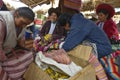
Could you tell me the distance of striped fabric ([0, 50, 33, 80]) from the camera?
2701 mm

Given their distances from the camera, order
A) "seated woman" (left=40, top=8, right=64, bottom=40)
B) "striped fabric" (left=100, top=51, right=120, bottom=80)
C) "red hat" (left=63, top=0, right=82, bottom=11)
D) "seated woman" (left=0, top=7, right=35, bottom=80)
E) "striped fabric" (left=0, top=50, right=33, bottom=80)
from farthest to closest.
→ "seated woman" (left=40, top=8, right=64, bottom=40), "red hat" (left=63, top=0, right=82, bottom=11), "striped fabric" (left=100, top=51, right=120, bottom=80), "striped fabric" (left=0, top=50, right=33, bottom=80), "seated woman" (left=0, top=7, right=35, bottom=80)

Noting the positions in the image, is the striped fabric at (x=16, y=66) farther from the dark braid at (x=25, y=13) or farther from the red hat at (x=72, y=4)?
the red hat at (x=72, y=4)

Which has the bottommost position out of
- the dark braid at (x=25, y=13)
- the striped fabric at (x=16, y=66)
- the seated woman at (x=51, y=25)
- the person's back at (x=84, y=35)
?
the seated woman at (x=51, y=25)

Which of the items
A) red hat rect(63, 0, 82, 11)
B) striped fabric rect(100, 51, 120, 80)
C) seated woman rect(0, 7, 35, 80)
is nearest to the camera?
seated woman rect(0, 7, 35, 80)

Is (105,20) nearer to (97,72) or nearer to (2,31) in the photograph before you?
(97,72)

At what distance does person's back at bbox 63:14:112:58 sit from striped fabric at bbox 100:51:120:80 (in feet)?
0.22

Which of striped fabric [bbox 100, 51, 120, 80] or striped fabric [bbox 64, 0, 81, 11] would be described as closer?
striped fabric [bbox 100, 51, 120, 80]

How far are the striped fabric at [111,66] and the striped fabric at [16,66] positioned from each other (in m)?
0.94

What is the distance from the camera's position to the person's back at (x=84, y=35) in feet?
10.1

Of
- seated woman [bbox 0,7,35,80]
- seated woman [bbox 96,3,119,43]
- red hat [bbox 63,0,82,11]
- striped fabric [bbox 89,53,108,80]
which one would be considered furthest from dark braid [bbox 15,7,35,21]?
seated woman [bbox 96,3,119,43]

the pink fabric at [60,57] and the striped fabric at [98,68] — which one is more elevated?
the pink fabric at [60,57]

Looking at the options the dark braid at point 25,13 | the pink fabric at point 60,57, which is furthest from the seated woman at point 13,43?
the pink fabric at point 60,57

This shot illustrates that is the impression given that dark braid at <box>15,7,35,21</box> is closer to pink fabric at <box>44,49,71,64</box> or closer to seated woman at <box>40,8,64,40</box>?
pink fabric at <box>44,49,71,64</box>

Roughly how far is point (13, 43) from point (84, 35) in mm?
842
